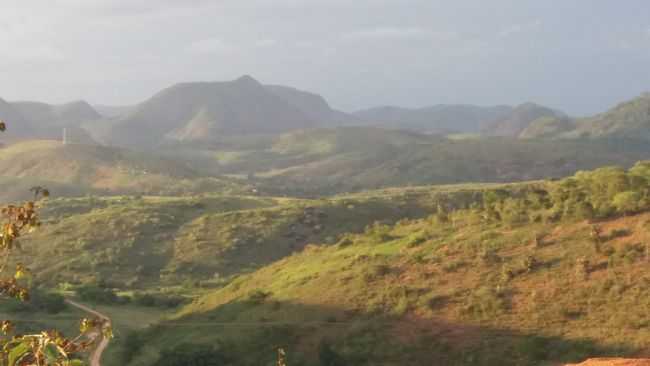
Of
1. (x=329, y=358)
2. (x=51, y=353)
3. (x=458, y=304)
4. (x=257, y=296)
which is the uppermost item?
(x=51, y=353)

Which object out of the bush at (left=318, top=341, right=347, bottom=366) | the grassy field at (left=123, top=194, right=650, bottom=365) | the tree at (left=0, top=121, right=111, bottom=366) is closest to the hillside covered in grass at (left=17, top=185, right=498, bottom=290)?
the grassy field at (left=123, top=194, right=650, bottom=365)

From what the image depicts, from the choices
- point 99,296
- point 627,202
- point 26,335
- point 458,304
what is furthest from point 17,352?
point 99,296

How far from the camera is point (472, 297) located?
1303 inches

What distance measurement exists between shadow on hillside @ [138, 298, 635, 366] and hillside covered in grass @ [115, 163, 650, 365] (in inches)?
2.6

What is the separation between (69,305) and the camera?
159 feet

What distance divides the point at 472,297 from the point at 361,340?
573cm

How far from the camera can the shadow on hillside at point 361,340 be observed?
27750 millimetres

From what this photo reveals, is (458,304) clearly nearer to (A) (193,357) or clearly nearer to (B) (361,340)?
(B) (361,340)

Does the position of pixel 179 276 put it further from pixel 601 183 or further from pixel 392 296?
pixel 601 183

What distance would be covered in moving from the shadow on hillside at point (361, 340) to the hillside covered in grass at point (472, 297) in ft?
0.21

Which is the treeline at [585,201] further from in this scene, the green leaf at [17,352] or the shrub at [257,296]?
the green leaf at [17,352]

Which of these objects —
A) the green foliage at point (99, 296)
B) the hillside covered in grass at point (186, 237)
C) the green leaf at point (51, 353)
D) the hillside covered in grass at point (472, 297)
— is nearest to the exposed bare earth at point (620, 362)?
the hillside covered in grass at point (472, 297)

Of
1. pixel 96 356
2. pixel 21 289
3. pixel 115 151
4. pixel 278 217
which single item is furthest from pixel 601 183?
pixel 115 151

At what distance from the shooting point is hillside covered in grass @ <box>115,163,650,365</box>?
2909 cm
